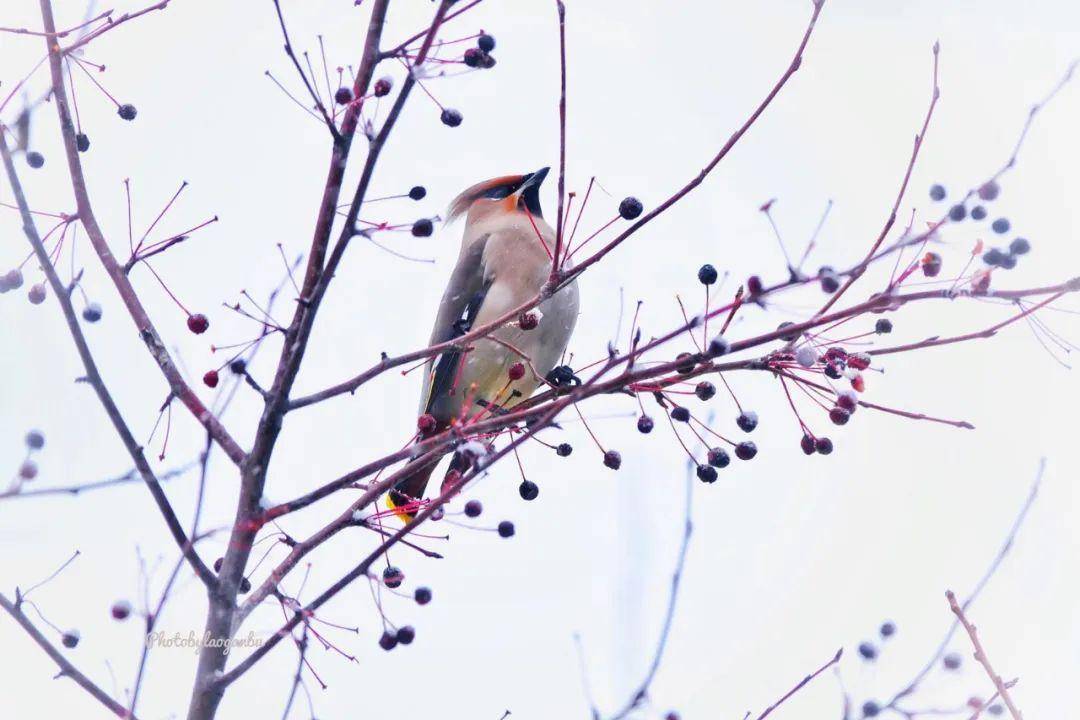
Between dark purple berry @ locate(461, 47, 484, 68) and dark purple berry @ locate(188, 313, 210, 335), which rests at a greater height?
dark purple berry @ locate(461, 47, 484, 68)

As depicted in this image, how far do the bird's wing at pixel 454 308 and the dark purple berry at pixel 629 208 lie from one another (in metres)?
2.15

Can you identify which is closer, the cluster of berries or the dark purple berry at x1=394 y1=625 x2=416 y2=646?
the cluster of berries

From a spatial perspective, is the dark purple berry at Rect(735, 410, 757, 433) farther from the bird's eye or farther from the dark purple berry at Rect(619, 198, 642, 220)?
the bird's eye

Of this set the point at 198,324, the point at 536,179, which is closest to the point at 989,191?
the point at 198,324

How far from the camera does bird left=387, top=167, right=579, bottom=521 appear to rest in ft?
13.3

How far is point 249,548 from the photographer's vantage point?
2.13 metres

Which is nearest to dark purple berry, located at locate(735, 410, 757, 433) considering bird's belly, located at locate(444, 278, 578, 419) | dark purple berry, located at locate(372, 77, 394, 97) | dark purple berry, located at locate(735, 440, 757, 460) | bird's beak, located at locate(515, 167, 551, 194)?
dark purple berry, located at locate(735, 440, 757, 460)

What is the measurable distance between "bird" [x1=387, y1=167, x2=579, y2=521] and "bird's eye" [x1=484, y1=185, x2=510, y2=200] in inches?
2.0

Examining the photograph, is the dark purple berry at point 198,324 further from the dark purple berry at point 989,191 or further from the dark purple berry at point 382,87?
the dark purple berry at point 989,191

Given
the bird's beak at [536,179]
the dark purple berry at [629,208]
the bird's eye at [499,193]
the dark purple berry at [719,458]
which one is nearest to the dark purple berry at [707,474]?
the dark purple berry at [719,458]

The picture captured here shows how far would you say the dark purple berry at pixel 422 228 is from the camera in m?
2.24

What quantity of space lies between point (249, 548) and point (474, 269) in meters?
2.58

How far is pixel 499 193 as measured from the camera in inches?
206

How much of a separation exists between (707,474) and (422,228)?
670mm
